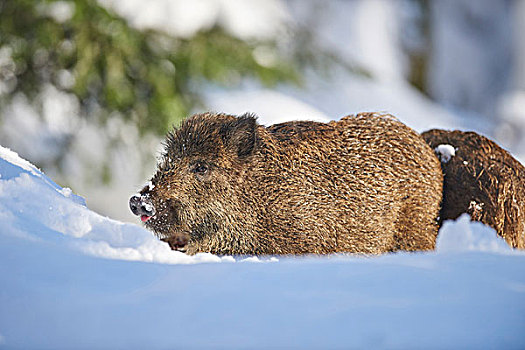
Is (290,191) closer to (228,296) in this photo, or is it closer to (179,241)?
(179,241)

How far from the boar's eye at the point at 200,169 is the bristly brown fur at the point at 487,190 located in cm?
68

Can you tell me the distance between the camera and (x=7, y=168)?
1377mm

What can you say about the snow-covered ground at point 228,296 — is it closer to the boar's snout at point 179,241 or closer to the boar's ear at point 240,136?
the boar's snout at point 179,241

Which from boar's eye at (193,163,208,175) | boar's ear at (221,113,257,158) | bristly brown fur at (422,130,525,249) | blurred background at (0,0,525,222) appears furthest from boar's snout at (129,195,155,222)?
blurred background at (0,0,525,222)

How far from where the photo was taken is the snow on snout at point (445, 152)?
163 centimetres

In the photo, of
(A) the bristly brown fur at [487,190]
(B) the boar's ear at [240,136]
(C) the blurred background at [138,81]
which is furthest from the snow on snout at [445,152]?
(C) the blurred background at [138,81]

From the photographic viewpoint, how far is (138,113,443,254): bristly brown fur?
1.40m

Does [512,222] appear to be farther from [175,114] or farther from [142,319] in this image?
[175,114]

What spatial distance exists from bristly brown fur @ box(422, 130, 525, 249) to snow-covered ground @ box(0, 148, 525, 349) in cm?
26

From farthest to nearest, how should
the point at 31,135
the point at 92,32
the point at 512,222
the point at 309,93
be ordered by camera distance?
the point at 309,93 < the point at 31,135 < the point at 92,32 < the point at 512,222

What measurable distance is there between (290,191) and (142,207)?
384mm

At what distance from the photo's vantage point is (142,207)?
1.36 m

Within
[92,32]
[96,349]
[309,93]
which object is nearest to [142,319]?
[96,349]

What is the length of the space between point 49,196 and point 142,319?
549 millimetres
